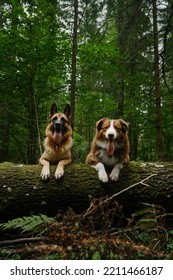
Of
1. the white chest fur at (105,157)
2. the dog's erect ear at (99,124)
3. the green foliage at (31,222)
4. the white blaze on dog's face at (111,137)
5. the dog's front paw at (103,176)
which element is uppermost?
the dog's erect ear at (99,124)

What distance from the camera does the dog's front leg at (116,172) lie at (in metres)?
4.55

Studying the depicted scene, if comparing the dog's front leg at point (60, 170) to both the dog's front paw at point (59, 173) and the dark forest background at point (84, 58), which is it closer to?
the dog's front paw at point (59, 173)

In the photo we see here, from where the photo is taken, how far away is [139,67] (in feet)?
39.1

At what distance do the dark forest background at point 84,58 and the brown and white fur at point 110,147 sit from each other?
429 centimetres

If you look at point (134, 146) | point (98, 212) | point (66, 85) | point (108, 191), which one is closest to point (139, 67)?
point (66, 85)

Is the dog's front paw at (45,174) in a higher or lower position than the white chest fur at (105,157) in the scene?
lower

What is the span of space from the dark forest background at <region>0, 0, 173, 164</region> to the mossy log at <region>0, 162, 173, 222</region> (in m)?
4.83

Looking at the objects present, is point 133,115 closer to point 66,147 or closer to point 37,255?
point 66,147

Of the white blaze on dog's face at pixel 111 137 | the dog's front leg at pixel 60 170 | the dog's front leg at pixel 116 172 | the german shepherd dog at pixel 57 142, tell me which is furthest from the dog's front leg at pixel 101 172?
the german shepherd dog at pixel 57 142

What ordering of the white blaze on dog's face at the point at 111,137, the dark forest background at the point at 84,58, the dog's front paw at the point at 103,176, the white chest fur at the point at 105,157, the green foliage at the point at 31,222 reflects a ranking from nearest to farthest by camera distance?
the green foliage at the point at 31,222 → the dog's front paw at the point at 103,176 → the white blaze on dog's face at the point at 111,137 → the white chest fur at the point at 105,157 → the dark forest background at the point at 84,58

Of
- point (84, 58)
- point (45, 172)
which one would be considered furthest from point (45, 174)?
point (84, 58)

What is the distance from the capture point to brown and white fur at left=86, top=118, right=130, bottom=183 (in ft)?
15.6

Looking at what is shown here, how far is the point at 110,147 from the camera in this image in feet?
15.8
